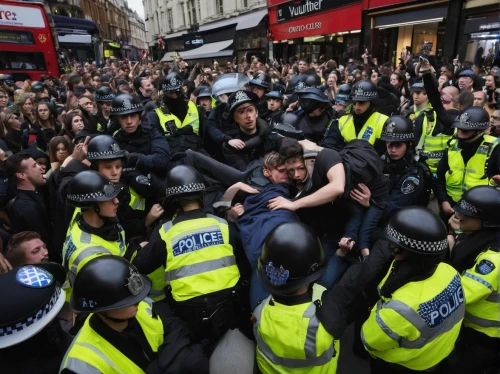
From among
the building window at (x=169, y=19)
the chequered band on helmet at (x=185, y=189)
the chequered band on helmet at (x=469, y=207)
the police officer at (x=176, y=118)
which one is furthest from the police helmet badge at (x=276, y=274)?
the building window at (x=169, y=19)

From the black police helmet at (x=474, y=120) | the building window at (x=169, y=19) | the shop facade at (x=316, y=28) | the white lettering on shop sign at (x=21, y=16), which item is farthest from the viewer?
the building window at (x=169, y=19)

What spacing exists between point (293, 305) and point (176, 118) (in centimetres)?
297

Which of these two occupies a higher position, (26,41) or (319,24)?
(319,24)

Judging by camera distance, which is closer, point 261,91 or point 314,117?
point 314,117

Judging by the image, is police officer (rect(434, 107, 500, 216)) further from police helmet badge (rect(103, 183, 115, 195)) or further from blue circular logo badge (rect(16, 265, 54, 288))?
blue circular logo badge (rect(16, 265, 54, 288))

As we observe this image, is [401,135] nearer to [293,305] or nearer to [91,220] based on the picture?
[293,305]

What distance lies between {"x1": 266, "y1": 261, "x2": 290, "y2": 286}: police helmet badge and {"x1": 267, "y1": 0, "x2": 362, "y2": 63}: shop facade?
55.7ft

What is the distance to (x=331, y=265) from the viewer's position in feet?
9.28

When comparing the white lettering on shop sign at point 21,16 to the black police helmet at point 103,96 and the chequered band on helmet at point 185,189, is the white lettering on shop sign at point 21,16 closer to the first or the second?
the black police helmet at point 103,96

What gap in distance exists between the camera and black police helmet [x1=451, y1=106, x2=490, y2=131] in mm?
3217

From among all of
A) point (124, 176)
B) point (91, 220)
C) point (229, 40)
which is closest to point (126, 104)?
point (124, 176)

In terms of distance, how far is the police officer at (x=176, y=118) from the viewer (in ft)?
13.1

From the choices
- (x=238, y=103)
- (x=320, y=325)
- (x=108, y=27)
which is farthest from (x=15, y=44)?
(x=108, y=27)

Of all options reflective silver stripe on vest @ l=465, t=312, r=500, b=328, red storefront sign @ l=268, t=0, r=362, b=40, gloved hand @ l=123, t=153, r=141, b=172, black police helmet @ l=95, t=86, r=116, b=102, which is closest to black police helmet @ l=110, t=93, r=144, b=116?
gloved hand @ l=123, t=153, r=141, b=172
